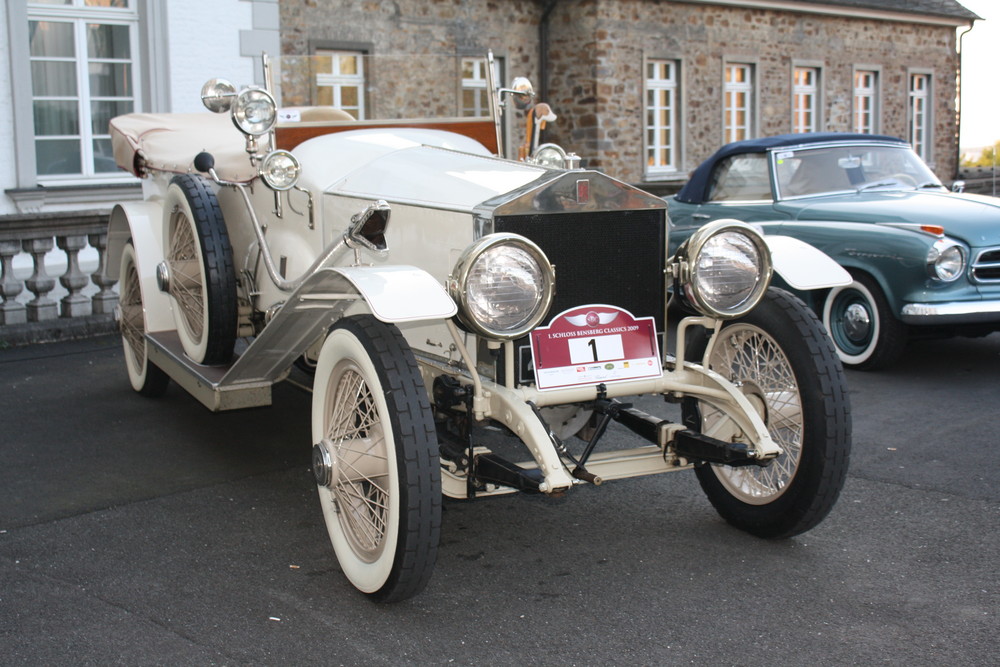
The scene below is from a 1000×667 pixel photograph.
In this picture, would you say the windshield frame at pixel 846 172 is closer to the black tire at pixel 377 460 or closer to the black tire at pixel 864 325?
the black tire at pixel 864 325

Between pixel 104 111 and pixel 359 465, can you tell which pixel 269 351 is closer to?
pixel 359 465

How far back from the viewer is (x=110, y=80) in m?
12.2

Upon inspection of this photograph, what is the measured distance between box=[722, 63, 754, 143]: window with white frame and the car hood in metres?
13.5

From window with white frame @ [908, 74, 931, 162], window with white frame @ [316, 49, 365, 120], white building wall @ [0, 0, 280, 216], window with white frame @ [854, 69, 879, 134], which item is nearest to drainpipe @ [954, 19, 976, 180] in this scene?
window with white frame @ [908, 74, 931, 162]

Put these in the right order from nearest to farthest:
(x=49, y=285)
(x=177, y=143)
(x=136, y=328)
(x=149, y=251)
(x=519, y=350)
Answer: (x=519, y=350), (x=149, y=251), (x=177, y=143), (x=136, y=328), (x=49, y=285)

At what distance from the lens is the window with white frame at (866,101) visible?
23156 mm

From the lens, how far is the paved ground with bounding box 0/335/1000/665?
3.07m

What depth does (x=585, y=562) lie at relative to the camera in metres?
3.74

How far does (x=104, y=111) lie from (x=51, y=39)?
3.04 feet

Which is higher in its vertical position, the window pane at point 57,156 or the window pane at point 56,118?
the window pane at point 56,118

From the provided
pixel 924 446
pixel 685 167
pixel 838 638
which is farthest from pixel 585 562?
pixel 685 167

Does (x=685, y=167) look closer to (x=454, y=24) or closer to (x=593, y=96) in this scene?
(x=593, y=96)

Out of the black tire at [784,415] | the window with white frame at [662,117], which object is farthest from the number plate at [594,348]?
the window with white frame at [662,117]

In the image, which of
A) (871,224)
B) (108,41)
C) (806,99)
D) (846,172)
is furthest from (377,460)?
(806,99)
